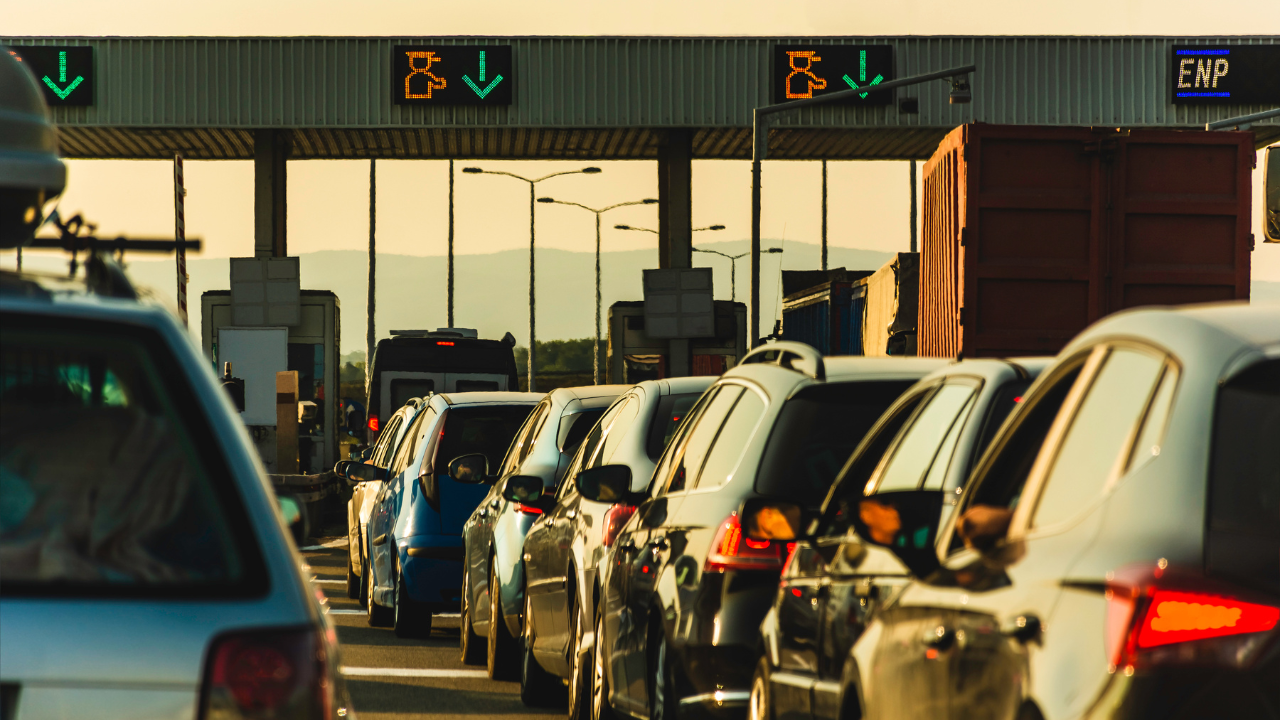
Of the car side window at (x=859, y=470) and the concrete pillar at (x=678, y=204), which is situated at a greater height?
the concrete pillar at (x=678, y=204)

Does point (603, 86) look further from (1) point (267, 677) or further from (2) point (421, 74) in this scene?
(1) point (267, 677)

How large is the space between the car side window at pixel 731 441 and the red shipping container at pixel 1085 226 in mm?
8973

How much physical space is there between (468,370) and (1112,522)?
27454 mm

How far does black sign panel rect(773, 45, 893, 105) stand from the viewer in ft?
108

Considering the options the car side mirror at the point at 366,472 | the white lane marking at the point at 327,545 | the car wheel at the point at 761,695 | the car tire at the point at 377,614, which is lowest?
the white lane marking at the point at 327,545

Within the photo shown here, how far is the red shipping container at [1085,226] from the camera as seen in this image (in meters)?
15.3

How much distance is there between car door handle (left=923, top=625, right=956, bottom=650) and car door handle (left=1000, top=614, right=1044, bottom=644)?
0.39 metres

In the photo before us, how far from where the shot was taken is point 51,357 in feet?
11.2

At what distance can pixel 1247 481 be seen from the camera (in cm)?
305

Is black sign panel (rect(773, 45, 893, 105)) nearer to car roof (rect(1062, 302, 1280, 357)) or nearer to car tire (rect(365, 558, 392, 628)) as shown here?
car tire (rect(365, 558, 392, 628))

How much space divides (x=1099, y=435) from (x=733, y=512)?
2.79m

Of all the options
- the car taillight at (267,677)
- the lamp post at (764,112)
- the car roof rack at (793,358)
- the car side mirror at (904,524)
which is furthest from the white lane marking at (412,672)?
the lamp post at (764,112)

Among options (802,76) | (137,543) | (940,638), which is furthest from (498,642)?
(802,76)

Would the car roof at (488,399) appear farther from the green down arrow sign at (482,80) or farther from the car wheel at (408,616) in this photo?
the green down arrow sign at (482,80)
